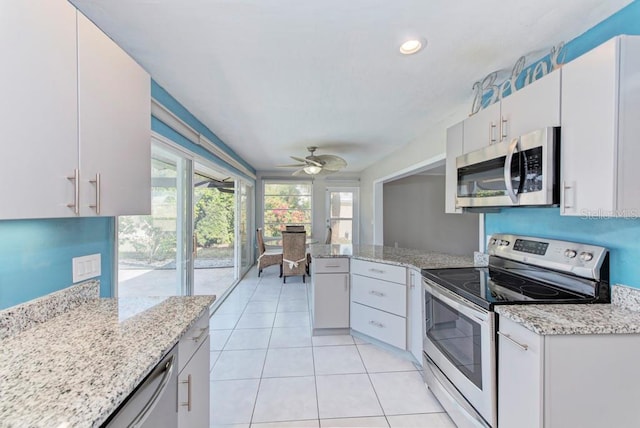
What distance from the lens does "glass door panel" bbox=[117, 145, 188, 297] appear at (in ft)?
6.35

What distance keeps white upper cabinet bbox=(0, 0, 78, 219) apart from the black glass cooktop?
6.26 feet

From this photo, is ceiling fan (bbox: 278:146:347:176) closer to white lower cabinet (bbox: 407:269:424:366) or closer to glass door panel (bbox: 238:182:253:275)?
glass door panel (bbox: 238:182:253:275)

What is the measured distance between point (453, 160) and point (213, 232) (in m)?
3.27

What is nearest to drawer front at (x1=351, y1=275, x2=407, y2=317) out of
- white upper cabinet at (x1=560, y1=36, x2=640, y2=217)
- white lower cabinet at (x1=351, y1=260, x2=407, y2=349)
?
white lower cabinet at (x1=351, y1=260, x2=407, y2=349)

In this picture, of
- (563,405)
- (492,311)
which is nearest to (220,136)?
(492,311)

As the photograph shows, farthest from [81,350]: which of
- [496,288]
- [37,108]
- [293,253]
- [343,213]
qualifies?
[343,213]

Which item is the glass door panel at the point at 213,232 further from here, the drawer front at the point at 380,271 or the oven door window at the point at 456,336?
the oven door window at the point at 456,336

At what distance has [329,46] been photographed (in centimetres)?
159

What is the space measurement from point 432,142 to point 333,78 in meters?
1.70

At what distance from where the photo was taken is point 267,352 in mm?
2551

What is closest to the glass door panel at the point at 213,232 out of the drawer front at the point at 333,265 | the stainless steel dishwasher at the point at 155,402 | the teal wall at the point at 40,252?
the drawer front at the point at 333,265

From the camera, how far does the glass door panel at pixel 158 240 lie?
1.94m

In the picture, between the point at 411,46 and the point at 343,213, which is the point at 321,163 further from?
the point at 343,213

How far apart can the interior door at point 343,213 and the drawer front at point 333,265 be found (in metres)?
4.13
